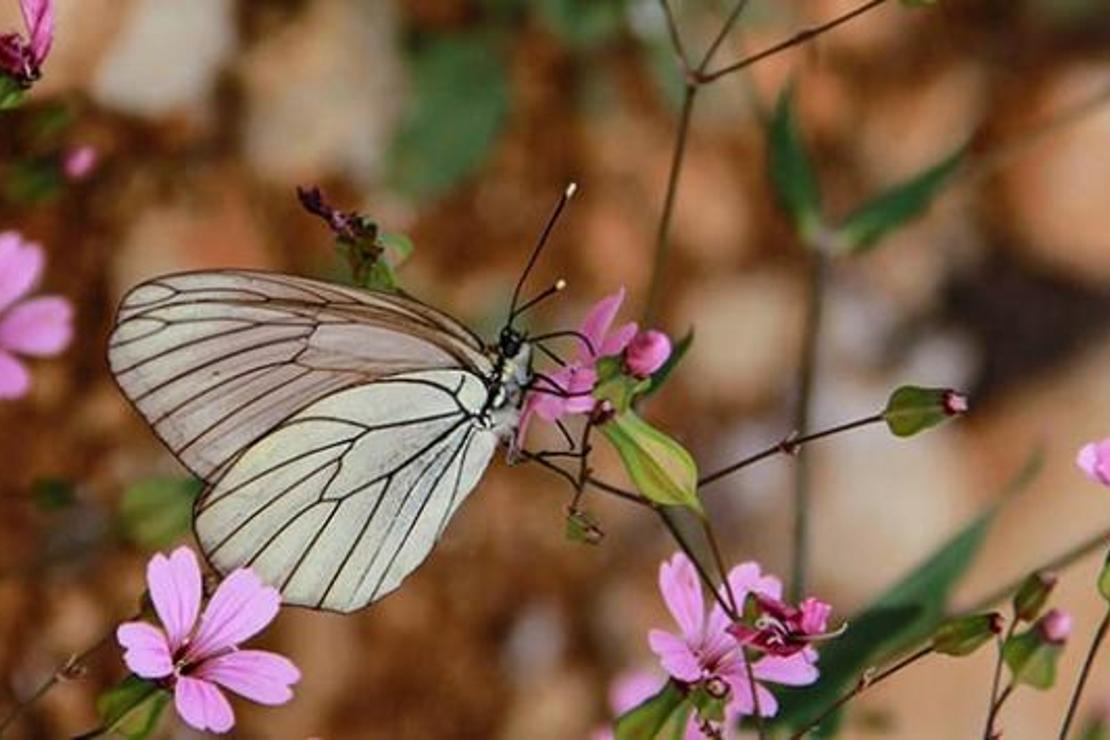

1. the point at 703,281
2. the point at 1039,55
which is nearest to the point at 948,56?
the point at 1039,55

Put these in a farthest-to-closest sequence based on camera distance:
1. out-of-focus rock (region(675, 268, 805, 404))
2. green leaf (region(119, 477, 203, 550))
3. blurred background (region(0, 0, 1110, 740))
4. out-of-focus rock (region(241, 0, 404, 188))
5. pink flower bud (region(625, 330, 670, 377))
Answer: out-of-focus rock (region(675, 268, 805, 404))
out-of-focus rock (region(241, 0, 404, 188))
blurred background (region(0, 0, 1110, 740))
green leaf (region(119, 477, 203, 550))
pink flower bud (region(625, 330, 670, 377))

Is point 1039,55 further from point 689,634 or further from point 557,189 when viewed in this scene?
point 689,634

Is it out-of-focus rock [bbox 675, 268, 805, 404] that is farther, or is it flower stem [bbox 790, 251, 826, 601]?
out-of-focus rock [bbox 675, 268, 805, 404]

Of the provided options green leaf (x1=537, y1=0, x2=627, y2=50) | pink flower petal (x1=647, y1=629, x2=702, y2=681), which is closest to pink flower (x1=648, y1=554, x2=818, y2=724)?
pink flower petal (x1=647, y1=629, x2=702, y2=681)

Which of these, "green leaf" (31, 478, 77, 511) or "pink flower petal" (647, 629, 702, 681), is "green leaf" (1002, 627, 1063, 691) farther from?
"green leaf" (31, 478, 77, 511)

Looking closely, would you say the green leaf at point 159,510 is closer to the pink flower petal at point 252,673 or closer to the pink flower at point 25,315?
the pink flower at point 25,315

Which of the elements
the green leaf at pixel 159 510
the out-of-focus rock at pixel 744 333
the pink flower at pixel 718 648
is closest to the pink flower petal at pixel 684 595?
the pink flower at pixel 718 648

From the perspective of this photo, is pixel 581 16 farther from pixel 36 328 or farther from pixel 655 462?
pixel 655 462
